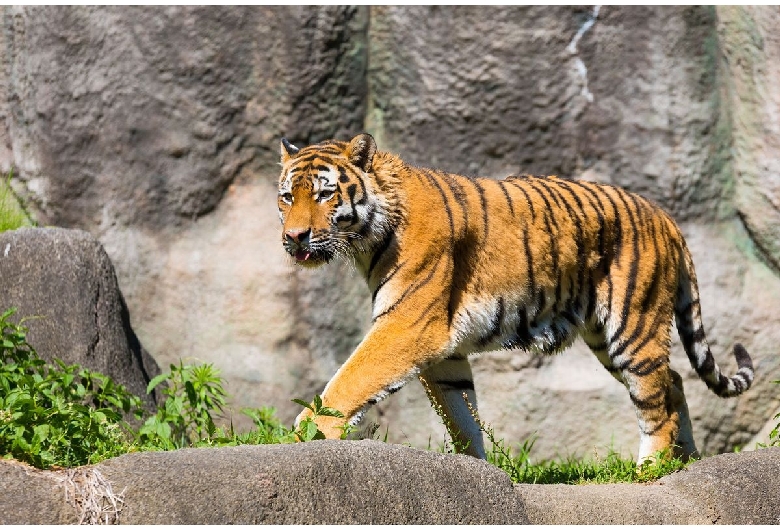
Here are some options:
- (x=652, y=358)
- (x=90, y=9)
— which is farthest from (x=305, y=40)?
(x=652, y=358)

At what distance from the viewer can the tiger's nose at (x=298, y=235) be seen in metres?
5.07

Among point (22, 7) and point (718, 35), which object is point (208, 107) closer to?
point (22, 7)

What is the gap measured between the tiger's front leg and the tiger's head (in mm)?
414

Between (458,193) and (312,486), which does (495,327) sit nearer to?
(458,193)

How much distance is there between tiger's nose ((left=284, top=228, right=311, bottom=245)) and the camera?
507 centimetres

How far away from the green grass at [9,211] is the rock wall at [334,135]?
79 mm

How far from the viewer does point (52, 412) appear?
462cm

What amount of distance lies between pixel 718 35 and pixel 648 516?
3897 mm

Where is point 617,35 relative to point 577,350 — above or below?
above

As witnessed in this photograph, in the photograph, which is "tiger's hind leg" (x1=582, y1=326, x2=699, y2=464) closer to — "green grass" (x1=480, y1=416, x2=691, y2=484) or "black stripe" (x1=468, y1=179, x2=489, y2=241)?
"green grass" (x1=480, y1=416, x2=691, y2=484)

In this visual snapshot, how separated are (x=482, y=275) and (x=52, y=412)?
2091mm

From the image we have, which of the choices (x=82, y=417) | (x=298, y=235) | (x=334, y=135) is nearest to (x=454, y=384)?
(x=298, y=235)

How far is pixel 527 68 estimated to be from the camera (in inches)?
291

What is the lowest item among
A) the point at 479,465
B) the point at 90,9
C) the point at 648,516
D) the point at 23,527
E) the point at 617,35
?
the point at 648,516
